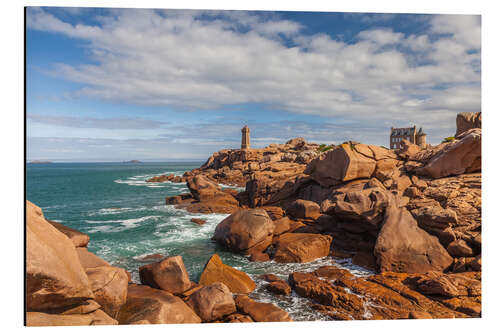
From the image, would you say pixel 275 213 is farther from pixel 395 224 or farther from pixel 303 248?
pixel 395 224

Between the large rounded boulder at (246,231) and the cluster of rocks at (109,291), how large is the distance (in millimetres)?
3535

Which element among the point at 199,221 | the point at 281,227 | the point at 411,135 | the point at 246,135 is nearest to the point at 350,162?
the point at 281,227

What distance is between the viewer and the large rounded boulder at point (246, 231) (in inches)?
472

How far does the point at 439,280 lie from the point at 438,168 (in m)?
7.27

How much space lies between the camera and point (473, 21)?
5.78 meters

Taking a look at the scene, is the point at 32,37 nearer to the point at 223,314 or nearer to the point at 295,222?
the point at 223,314

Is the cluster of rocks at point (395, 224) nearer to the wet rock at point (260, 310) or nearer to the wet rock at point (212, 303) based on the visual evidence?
the wet rock at point (260, 310)

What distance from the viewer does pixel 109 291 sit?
5617mm

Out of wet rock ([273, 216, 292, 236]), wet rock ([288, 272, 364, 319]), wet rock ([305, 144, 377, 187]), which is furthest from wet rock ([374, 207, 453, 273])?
wet rock ([305, 144, 377, 187])

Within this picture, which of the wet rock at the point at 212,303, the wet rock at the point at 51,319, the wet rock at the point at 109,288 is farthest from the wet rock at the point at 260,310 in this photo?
the wet rock at the point at 51,319

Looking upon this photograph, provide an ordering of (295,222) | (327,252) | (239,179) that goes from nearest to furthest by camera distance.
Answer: (327,252) → (295,222) → (239,179)

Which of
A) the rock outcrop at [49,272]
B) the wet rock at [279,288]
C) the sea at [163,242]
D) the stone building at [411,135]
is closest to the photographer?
the rock outcrop at [49,272]

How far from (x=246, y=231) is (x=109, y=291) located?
7.19 m
